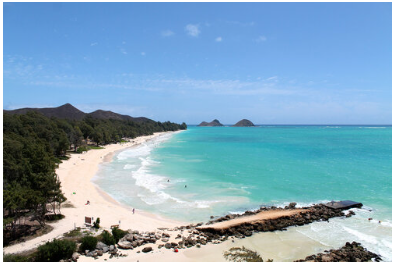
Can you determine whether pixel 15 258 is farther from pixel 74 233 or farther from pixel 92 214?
pixel 92 214

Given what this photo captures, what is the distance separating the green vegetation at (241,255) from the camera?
16.2 metres

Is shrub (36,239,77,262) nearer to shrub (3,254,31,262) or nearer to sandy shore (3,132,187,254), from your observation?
shrub (3,254,31,262)

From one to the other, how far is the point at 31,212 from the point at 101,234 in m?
6.15

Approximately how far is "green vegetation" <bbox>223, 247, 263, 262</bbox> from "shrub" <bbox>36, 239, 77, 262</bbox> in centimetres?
948

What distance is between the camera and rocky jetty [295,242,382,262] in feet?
54.0

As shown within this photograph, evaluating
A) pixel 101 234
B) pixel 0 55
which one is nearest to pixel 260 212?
pixel 101 234

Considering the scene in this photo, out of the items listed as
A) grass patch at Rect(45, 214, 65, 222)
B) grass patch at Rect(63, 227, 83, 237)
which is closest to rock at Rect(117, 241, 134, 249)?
grass patch at Rect(63, 227, 83, 237)

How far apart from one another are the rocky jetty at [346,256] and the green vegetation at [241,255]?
2.90 meters

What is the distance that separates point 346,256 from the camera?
55.4ft

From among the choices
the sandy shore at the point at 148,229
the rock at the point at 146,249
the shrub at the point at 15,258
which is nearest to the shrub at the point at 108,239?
the sandy shore at the point at 148,229

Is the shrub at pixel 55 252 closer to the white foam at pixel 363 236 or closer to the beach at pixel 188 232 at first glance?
the beach at pixel 188 232
